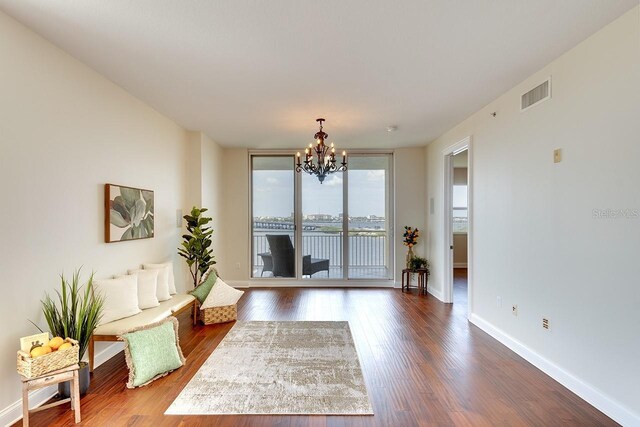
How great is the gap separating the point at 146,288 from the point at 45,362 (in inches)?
52.5

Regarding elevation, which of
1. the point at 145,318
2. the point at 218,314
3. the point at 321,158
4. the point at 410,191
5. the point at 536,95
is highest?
the point at 536,95

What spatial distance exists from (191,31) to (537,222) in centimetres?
335

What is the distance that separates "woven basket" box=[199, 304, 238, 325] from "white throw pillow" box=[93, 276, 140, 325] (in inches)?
41.8

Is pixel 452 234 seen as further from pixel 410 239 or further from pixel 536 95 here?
pixel 536 95

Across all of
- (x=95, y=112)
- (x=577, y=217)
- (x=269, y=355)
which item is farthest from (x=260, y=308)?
(x=577, y=217)

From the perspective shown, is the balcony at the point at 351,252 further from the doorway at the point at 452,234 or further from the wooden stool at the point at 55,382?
the wooden stool at the point at 55,382

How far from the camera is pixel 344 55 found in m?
2.61

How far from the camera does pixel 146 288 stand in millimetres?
3387

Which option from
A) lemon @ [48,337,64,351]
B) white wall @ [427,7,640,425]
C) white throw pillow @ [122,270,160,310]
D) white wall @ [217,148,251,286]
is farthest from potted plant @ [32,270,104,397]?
white wall @ [427,7,640,425]

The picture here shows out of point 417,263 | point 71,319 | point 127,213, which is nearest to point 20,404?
point 71,319

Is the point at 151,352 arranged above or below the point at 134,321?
below

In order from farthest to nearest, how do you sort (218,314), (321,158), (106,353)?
(321,158), (218,314), (106,353)

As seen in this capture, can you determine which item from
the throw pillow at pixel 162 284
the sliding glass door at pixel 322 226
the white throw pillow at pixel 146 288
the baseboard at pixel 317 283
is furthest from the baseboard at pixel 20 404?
the sliding glass door at pixel 322 226

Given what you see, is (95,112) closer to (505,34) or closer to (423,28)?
(423,28)
